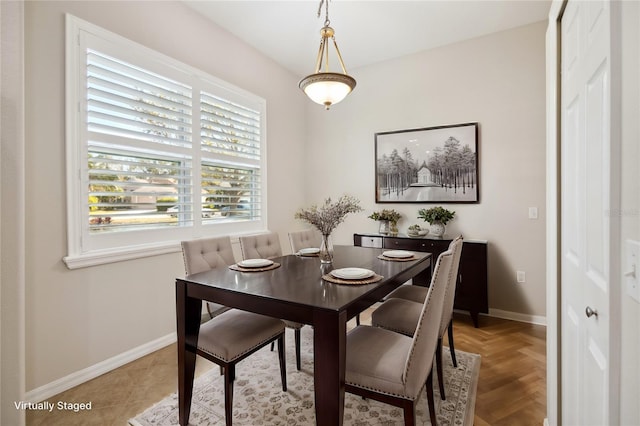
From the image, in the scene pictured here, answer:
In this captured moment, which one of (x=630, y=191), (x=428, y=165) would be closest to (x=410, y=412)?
(x=630, y=191)

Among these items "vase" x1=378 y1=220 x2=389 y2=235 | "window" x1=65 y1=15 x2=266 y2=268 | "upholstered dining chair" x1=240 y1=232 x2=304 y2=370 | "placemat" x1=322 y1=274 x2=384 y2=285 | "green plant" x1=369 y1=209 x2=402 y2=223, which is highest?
"window" x1=65 y1=15 x2=266 y2=268

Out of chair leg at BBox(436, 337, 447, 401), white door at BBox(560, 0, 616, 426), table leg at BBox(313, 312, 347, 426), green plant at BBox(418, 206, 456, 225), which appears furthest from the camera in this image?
green plant at BBox(418, 206, 456, 225)

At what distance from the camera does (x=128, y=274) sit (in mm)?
2475

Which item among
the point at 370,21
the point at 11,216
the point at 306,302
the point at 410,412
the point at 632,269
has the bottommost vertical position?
the point at 410,412

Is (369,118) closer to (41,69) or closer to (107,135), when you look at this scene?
(107,135)

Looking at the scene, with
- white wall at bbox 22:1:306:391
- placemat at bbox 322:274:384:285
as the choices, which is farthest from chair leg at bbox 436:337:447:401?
white wall at bbox 22:1:306:391

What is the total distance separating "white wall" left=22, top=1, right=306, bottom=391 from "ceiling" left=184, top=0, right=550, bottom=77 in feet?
1.38

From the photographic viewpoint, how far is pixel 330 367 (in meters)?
1.24

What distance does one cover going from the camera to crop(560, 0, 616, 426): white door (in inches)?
33.0

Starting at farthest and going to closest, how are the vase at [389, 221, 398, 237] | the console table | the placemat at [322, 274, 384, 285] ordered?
the vase at [389, 221, 398, 237] → the console table → the placemat at [322, 274, 384, 285]

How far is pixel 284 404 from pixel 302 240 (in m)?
1.40

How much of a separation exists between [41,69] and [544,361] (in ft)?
13.3

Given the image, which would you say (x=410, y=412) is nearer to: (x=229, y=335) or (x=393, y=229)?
(x=229, y=335)

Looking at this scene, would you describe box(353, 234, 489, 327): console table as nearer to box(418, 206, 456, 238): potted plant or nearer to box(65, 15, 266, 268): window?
box(418, 206, 456, 238): potted plant
